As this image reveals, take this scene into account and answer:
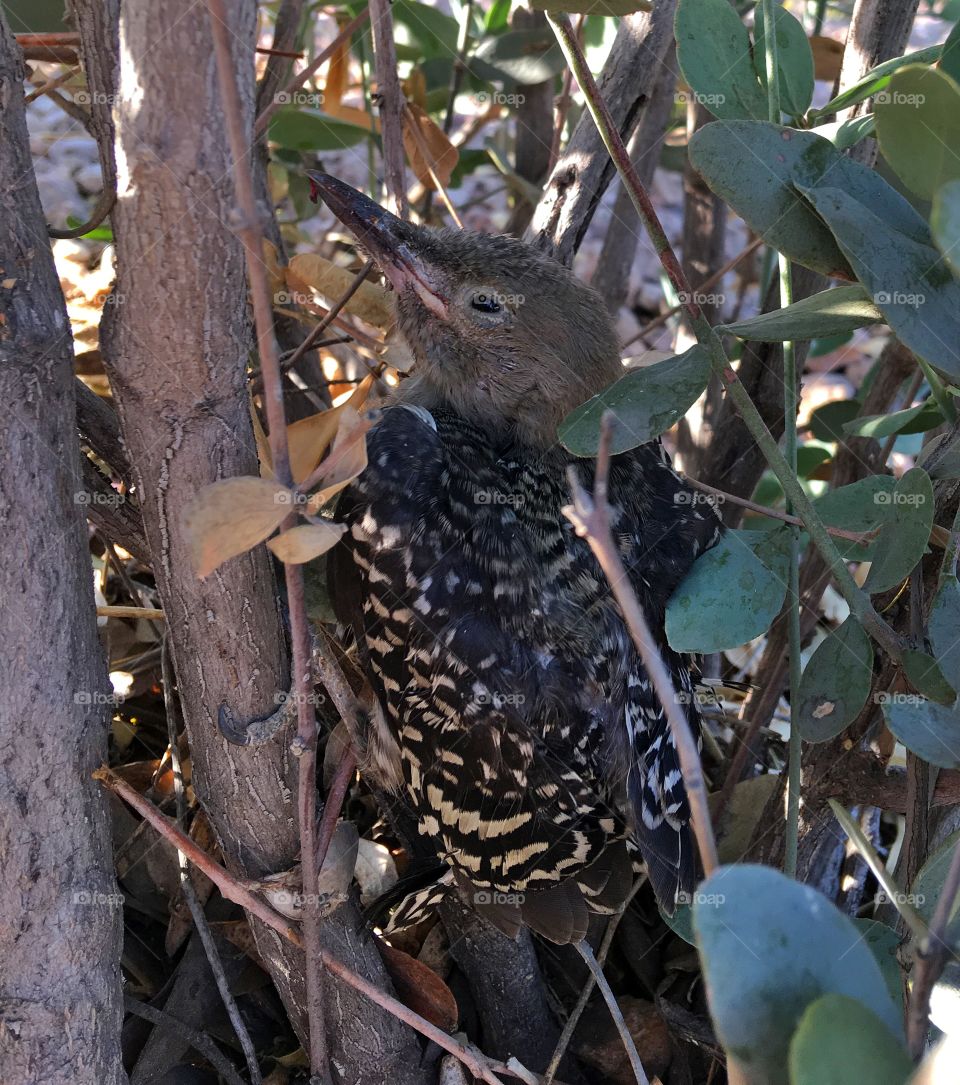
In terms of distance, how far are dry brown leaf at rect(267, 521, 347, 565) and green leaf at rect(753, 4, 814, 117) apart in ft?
3.19

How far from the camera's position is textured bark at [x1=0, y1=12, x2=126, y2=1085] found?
4.37 feet

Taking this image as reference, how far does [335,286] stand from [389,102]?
349mm

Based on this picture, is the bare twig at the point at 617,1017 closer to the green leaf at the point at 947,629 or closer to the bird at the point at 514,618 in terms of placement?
the bird at the point at 514,618

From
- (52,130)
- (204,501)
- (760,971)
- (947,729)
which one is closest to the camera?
(760,971)

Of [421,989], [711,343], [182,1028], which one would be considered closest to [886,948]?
[421,989]

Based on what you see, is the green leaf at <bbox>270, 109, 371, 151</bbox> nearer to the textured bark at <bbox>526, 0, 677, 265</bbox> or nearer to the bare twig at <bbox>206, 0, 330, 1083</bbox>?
the textured bark at <bbox>526, 0, 677, 265</bbox>

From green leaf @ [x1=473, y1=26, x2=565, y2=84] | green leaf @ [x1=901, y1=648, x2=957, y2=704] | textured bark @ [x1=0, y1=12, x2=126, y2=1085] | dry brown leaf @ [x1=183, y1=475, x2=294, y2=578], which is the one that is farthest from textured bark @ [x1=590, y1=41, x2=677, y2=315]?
dry brown leaf @ [x1=183, y1=475, x2=294, y2=578]

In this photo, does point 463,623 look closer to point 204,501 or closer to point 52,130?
point 204,501

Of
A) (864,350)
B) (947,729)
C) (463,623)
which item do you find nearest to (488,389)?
(463,623)

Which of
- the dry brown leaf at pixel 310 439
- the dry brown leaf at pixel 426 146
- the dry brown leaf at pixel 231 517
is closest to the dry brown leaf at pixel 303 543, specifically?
the dry brown leaf at pixel 231 517

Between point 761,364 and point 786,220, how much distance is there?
100 cm

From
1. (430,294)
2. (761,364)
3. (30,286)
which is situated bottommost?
(761,364)

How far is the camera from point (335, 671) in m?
1.81

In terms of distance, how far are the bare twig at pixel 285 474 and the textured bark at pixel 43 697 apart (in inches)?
11.1
